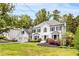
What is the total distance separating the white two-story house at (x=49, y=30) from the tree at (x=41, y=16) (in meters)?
0.04

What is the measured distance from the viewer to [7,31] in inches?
147

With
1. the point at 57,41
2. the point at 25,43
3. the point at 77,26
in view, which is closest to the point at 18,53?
the point at 25,43

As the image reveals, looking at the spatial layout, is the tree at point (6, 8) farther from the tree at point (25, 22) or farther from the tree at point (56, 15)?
the tree at point (56, 15)

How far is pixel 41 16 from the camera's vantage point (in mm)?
3756

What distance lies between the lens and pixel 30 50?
3719mm

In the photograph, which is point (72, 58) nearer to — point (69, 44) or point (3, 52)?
point (69, 44)

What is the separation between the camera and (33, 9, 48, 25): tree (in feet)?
12.2

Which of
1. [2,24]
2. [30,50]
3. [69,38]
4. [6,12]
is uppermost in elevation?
[6,12]

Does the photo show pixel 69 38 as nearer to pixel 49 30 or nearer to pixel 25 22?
pixel 49 30

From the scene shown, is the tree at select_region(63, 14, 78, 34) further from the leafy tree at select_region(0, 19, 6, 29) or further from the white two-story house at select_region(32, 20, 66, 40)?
the leafy tree at select_region(0, 19, 6, 29)

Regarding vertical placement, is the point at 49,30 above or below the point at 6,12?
below

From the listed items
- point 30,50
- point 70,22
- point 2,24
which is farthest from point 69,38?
point 2,24

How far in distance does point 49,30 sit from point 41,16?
0.16 meters

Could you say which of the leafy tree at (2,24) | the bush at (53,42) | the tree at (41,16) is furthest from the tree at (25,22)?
the bush at (53,42)
